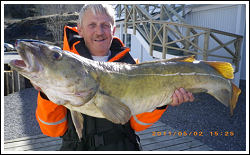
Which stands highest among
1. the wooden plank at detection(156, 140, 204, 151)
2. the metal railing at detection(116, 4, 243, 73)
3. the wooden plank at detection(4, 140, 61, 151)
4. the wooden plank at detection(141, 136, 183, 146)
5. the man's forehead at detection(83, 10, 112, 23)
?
the metal railing at detection(116, 4, 243, 73)

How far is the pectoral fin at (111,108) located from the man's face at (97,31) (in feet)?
2.38

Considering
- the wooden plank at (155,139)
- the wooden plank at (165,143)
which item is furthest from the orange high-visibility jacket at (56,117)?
the wooden plank at (155,139)

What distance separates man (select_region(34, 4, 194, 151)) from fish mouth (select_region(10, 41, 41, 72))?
2.20 ft

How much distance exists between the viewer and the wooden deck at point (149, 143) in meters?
3.98

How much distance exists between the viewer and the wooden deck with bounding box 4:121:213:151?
13.1 ft

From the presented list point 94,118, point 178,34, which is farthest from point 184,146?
point 178,34

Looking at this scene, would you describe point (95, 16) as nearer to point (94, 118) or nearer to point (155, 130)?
point (94, 118)

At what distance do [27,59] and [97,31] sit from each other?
0.89 meters

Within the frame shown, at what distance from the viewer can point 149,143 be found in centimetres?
418

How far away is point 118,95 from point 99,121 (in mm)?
553

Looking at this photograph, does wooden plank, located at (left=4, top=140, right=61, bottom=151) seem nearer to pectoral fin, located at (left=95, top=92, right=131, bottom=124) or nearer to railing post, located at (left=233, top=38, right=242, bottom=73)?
pectoral fin, located at (left=95, top=92, right=131, bottom=124)

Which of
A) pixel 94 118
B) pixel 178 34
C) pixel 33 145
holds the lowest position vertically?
pixel 33 145
